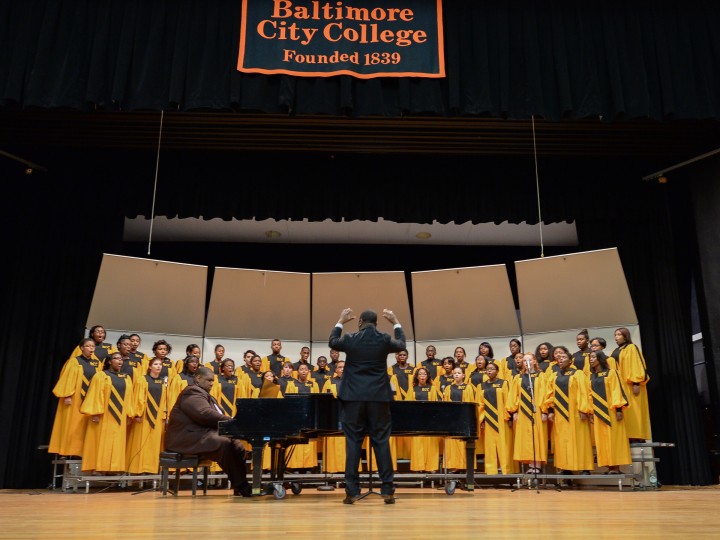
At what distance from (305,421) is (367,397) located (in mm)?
704

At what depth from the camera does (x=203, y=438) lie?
6258 mm

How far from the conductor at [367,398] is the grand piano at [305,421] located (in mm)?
405

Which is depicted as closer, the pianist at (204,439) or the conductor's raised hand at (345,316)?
the conductor's raised hand at (345,316)

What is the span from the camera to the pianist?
20.4 ft

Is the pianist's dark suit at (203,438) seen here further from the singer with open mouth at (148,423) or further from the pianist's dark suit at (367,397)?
the singer with open mouth at (148,423)

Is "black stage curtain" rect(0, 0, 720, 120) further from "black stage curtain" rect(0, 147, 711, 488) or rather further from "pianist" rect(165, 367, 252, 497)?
"pianist" rect(165, 367, 252, 497)

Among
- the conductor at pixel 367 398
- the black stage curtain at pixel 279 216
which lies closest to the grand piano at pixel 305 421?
the conductor at pixel 367 398

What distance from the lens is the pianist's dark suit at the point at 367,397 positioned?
5324 millimetres

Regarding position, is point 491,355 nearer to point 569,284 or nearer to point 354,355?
point 569,284

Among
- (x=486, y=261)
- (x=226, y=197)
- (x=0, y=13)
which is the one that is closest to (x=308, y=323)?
(x=226, y=197)

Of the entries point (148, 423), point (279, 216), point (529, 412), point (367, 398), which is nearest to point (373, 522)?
point (367, 398)

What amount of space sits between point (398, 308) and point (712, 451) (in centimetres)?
481

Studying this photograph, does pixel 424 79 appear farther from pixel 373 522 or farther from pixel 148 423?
pixel 148 423

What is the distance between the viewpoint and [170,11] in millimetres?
7602
